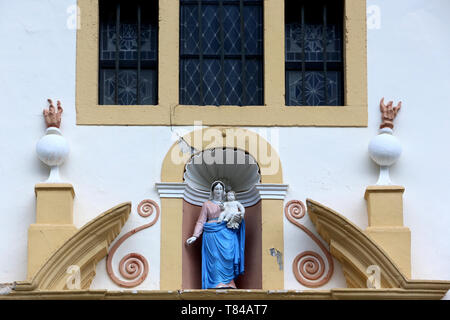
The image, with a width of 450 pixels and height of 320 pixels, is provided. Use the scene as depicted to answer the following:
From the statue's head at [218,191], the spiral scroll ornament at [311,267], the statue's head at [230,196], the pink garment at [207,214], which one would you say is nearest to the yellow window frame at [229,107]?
the statue's head at [218,191]

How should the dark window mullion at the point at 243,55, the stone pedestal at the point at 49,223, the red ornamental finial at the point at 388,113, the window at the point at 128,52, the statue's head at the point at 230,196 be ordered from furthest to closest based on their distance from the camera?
the window at the point at 128,52 → the dark window mullion at the point at 243,55 → the red ornamental finial at the point at 388,113 → the statue's head at the point at 230,196 → the stone pedestal at the point at 49,223

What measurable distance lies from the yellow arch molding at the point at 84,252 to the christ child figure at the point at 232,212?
1.13m

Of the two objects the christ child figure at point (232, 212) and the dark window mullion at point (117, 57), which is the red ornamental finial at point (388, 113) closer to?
the christ child figure at point (232, 212)

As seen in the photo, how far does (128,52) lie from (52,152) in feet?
5.95

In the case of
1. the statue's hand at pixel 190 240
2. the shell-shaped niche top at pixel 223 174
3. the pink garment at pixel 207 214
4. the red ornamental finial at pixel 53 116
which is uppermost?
the red ornamental finial at pixel 53 116

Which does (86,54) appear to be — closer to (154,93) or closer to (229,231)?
(154,93)

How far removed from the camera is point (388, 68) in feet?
56.3

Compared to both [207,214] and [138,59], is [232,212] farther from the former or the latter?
[138,59]

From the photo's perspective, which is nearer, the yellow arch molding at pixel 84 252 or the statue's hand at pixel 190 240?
the yellow arch molding at pixel 84 252

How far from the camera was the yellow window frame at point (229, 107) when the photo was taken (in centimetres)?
1689

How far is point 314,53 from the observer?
17547 mm

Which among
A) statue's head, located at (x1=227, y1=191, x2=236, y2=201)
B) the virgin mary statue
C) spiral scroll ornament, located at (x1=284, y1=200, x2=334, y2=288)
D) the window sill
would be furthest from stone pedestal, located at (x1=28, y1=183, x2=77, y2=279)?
spiral scroll ornament, located at (x1=284, y1=200, x2=334, y2=288)

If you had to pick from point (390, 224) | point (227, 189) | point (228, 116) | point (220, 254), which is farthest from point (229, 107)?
point (390, 224)

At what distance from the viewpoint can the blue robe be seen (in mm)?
16266
